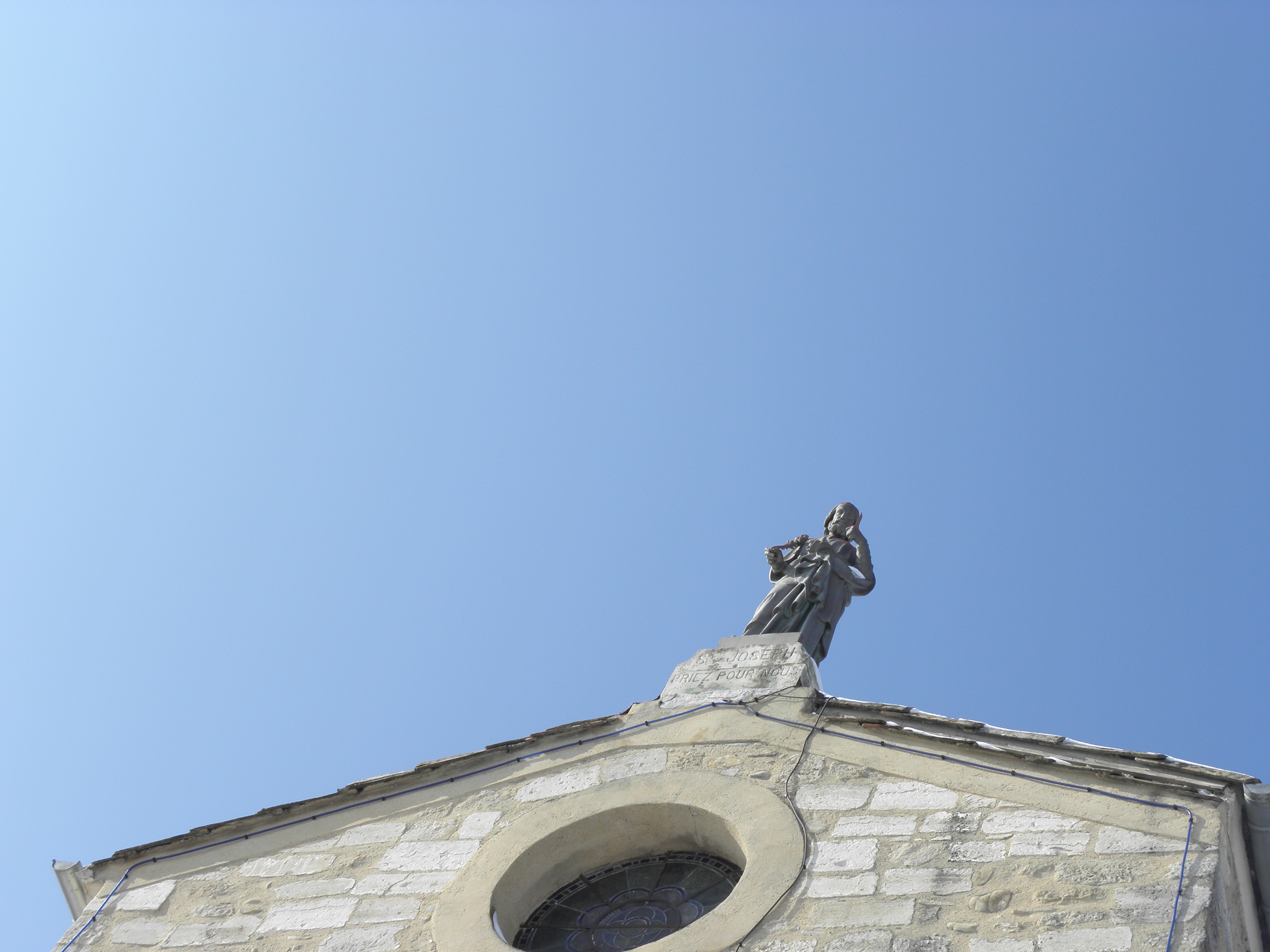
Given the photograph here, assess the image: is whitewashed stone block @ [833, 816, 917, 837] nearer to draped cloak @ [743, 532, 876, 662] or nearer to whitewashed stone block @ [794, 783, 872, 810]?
whitewashed stone block @ [794, 783, 872, 810]

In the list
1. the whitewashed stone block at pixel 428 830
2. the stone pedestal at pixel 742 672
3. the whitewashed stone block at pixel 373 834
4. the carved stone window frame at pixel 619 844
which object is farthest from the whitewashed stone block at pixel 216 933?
the stone pedestal at pixel 742 672

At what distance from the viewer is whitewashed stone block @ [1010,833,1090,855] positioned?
19.4 ft

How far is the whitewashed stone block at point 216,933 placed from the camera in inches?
265

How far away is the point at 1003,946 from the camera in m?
5.45

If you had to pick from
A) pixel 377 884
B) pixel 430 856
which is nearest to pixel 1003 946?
pixel 430 856

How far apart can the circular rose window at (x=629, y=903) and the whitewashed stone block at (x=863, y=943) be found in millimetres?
917

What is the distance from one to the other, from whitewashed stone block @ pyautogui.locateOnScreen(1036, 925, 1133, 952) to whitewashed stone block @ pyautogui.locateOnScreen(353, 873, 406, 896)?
3033 millimetres

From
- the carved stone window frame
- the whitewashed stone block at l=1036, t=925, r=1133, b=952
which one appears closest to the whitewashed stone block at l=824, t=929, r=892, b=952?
the carved stone window frame

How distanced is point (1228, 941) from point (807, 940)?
161 cm

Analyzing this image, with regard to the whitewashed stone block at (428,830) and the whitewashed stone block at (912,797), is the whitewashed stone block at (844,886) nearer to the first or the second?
the whitewashed stone block at (912,797)

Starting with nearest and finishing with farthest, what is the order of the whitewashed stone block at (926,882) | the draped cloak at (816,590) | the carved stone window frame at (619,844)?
the whitewashed stone block at (926,882), the carved stone window frame at (619,844), the draped cloak at (816,590)

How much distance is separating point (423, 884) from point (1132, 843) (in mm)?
3199

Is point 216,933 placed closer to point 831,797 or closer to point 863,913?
point 831,797

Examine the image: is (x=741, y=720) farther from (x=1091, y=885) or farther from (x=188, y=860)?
(x=188, y=860)
